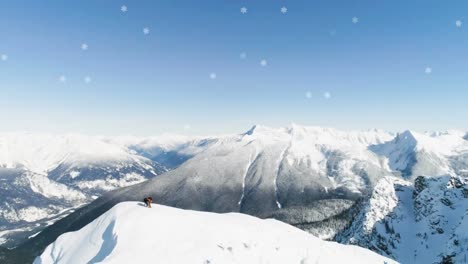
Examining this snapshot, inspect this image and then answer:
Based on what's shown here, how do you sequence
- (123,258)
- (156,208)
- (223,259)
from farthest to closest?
(156,208) → (223,259) → (123,258)

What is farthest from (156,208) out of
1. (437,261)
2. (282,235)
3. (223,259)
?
(437,261)

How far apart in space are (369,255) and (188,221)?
119 ft

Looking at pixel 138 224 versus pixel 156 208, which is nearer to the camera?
pixel 138 224

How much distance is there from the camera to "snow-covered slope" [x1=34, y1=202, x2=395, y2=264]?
2055 inches

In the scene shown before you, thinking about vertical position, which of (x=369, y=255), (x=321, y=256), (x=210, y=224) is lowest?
(x=369, y=255)

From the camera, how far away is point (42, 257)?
61.5 m

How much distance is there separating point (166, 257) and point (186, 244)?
14.4ft

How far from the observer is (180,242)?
2167 inches

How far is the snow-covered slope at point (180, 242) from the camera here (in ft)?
171

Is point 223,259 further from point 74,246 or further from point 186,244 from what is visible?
point 74,246

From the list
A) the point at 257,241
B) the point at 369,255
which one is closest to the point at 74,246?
the point at 257,241

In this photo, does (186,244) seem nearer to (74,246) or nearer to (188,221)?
(188,221)

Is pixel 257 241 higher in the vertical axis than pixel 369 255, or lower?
higher

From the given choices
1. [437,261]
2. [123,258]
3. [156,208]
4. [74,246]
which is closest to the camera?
[123,258]
